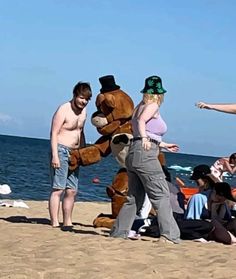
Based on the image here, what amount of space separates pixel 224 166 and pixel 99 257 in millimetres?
4236

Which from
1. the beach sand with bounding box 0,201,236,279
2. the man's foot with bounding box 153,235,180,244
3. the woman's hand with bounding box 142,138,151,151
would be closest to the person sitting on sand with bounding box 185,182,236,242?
the beach sand with bounding box 0,201,236,279

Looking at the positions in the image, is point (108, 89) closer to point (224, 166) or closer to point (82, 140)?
point (82, 140)

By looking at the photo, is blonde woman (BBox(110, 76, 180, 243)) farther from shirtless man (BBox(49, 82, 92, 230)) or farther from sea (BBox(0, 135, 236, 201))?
sea (BBox(0, 135, 236, 201))

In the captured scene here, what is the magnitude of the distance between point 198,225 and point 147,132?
4.96 ft

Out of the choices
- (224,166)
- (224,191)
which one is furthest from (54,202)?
(224,166)

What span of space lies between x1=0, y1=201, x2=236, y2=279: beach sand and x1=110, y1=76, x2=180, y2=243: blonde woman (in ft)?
0.76

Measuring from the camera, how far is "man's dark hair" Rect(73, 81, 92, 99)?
898 centimetres

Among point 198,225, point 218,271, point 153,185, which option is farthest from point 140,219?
point 218,271

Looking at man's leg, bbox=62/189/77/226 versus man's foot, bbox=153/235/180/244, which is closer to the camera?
man's foot, bbox=153/235/180/244

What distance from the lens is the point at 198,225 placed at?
8633 mm

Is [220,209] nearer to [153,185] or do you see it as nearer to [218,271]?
[153,185]

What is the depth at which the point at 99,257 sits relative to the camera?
6.84 meters

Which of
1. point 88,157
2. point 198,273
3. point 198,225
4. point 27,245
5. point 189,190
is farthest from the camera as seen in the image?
point 189,190

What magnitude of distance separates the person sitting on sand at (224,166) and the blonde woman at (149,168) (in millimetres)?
2645
